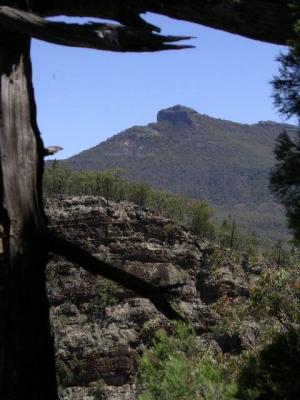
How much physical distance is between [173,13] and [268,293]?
10.5 m

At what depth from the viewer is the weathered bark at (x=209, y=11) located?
3.46m

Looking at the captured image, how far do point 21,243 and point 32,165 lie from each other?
1.36 feet

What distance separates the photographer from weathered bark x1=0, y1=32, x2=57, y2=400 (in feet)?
9.53

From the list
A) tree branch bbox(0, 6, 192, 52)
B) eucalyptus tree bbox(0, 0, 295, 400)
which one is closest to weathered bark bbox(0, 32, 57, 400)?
eucalyptus tree bbox(0, 0, 295, 400)

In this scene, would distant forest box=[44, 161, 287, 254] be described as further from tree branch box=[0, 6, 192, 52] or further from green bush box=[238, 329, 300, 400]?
tree branch box=[0, 6, 192, 52]

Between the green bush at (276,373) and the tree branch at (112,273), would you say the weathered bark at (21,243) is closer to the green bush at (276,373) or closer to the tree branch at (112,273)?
the tree branch at (112,273)

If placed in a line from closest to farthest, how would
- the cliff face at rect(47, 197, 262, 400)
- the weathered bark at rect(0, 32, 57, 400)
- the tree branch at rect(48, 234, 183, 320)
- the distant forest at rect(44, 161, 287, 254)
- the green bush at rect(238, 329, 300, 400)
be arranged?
the weathered bark at rect(0, 32, 57, 400) → the tree branch at rect(48, 234, 183, 320) → the green bush at rect(238, 329, 300, 400) → the cliff face at rect(47, 197, 262, 400) → the distant forest at rect(44, 161, 287, 254)

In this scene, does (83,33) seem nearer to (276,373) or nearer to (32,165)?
(32,165)

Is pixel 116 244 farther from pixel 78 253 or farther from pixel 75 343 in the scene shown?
pixel 78 253

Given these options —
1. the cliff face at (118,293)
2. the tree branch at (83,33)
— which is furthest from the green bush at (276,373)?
the cliff face at (118,293)

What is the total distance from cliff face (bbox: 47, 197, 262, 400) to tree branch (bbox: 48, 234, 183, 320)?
38385 mm

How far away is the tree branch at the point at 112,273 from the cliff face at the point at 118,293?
126ft

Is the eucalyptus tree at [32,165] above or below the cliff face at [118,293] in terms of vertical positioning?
above

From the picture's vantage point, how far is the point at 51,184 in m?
90.2
